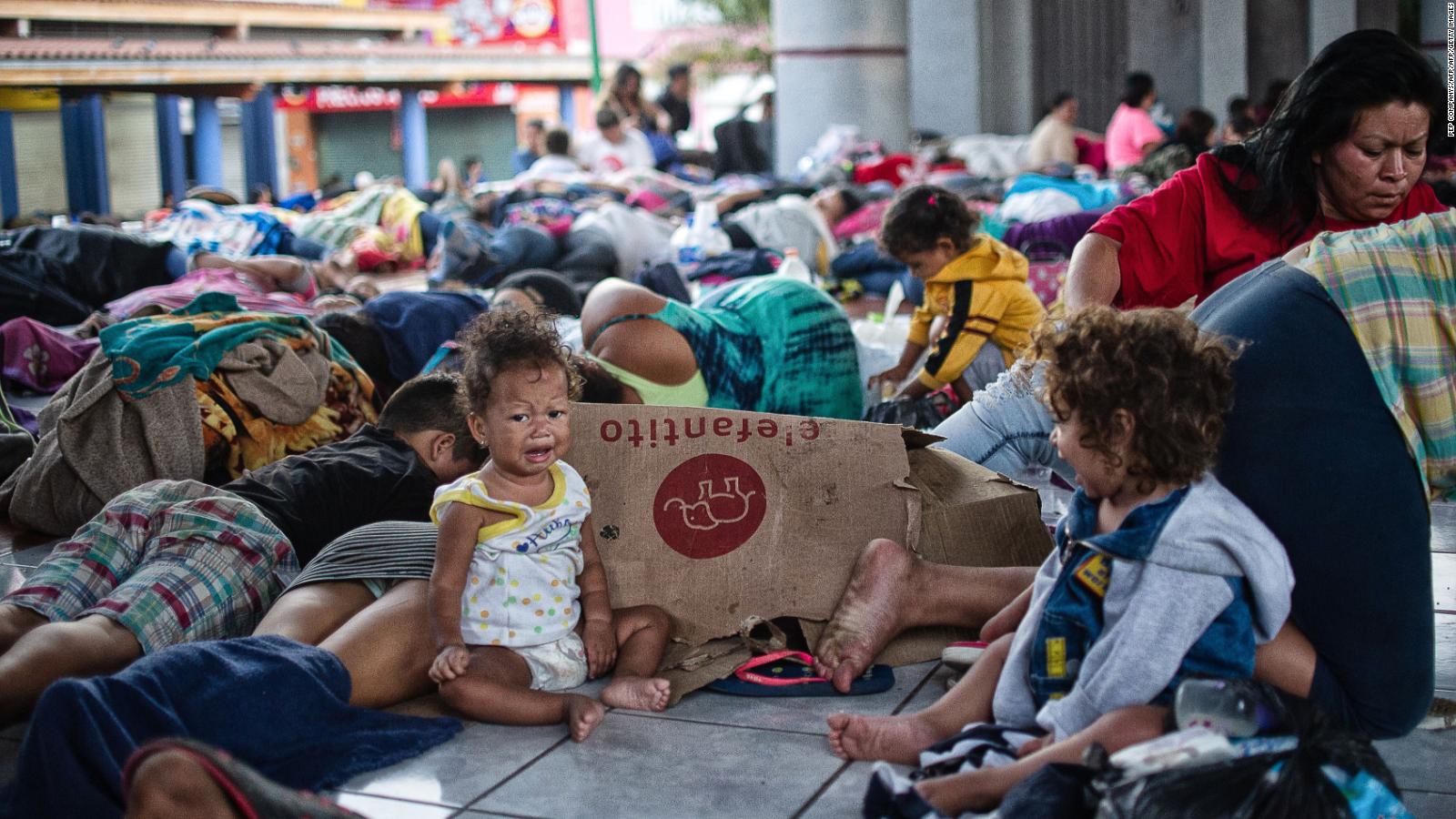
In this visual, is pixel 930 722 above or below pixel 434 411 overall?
below

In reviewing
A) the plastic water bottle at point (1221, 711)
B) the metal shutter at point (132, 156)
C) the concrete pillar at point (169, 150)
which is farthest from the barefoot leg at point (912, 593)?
the concrete pillar at point (169, 150)

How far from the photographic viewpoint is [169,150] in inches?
635

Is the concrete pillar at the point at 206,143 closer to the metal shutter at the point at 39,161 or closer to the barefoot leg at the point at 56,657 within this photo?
the metal shutter at the point at 39,161

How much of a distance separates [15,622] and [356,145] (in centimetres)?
2244

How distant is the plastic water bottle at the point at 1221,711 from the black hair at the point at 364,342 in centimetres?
371

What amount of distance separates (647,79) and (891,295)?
2216cm

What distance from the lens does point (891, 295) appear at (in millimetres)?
6680

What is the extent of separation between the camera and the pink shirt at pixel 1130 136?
12281 millimetres

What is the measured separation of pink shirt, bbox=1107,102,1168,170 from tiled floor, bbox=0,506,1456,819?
9940 mm

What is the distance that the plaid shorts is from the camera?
2.95 m

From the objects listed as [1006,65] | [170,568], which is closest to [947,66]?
[1006,65]

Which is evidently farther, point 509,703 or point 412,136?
point 412,136

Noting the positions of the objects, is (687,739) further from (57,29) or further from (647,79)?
(647,79)

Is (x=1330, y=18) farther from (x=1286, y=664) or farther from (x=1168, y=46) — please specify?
(x=1286, y=664)
